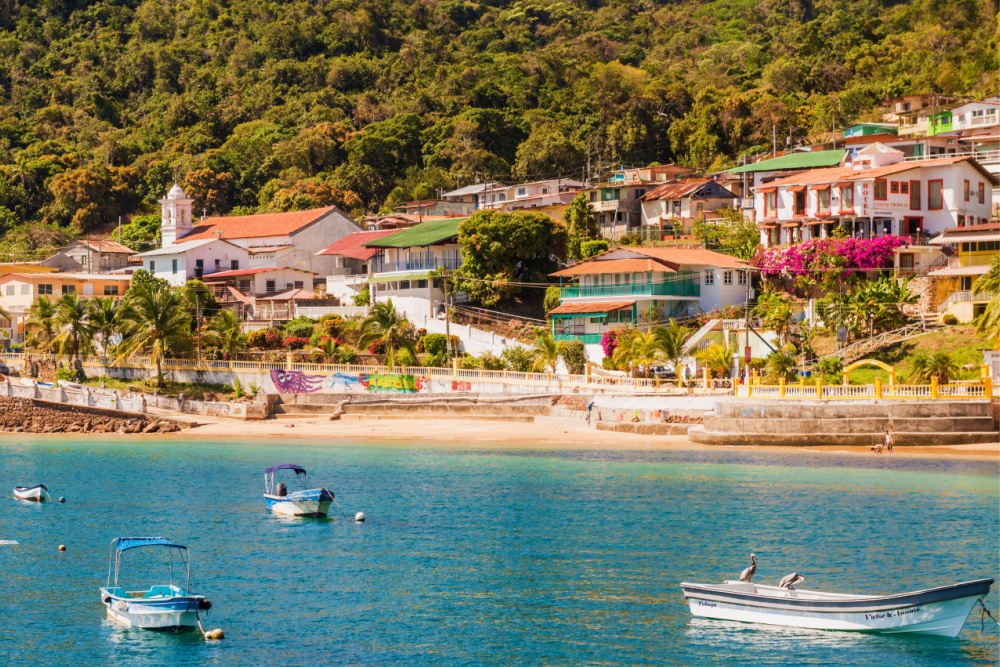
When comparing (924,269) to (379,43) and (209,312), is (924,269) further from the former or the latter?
(379,43)

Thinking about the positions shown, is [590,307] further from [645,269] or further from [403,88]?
[403,88]

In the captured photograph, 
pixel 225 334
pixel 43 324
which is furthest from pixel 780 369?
pixel 43 324

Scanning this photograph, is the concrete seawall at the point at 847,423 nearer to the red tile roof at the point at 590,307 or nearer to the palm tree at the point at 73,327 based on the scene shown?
the red tile roof at the point at 590,307

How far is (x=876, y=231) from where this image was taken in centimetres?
6825

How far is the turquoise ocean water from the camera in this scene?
906 inches

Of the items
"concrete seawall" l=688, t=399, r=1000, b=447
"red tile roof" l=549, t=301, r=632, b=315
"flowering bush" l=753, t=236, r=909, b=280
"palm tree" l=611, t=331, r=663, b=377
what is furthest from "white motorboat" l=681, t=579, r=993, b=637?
"flowering bush" l=753, t=236, r=909, b=280

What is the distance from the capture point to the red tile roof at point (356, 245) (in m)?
86.2

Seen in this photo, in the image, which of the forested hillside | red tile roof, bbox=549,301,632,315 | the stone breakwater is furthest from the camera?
the forested hillside

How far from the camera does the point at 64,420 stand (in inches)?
2474

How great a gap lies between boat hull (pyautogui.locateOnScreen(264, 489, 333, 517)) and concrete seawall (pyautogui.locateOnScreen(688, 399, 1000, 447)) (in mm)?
20460

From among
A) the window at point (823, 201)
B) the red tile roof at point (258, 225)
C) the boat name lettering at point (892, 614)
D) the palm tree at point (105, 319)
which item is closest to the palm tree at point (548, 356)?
the window at point (823, 201)

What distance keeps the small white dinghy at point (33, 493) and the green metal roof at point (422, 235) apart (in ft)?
132

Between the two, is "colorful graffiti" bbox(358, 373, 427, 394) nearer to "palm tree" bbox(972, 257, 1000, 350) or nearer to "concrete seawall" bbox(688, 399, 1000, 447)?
"concrete seawall" bbox(688, 399, 1000, 447)

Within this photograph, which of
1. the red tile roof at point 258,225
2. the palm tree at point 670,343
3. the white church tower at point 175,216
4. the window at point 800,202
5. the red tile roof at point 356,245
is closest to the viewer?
the palm tree at point 670,343
